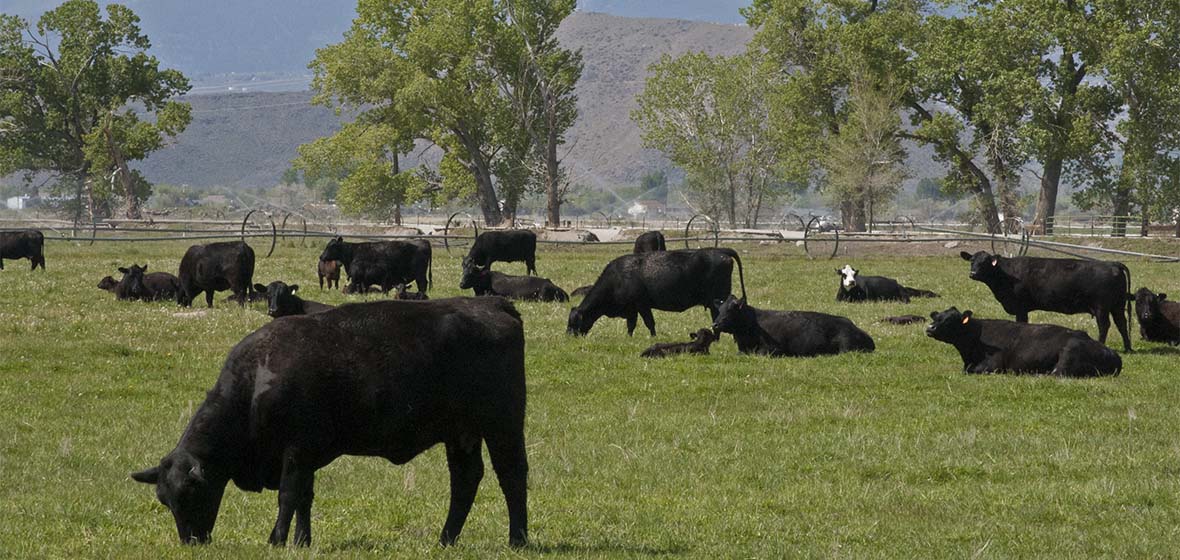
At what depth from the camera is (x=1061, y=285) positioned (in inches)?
883

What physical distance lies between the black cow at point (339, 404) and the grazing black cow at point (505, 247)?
31.5 m

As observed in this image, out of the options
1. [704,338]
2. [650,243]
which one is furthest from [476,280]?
[650,243]

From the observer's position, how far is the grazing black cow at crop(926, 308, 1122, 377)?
1820 cm

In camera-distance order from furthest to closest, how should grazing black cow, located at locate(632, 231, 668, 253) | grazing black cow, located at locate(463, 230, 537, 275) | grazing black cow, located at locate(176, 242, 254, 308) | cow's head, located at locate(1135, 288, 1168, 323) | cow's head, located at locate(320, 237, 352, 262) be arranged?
grazing black cow, located at locate(463, 230, 537, 275)
grazing black cow, located at locate(632, 231, 668, 253)
cow's head, located at locate(320, 237, 352, 262)
grazing black cow, located at locate(176, 242, 254, 308)
cow's head, located at locate(1135, 288, 1168, 323)

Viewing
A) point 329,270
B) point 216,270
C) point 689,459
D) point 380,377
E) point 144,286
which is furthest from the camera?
point 329,270

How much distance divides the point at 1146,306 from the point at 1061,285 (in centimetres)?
140

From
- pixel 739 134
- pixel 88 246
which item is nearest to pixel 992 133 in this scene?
pixel 739 134

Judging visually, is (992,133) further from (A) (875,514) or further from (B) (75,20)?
(A) (875,514)

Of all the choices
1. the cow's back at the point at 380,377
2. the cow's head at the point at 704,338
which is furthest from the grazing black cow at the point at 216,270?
the cow's back at the point at 380,377

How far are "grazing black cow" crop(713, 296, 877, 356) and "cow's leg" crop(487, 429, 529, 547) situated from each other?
11.6 metres

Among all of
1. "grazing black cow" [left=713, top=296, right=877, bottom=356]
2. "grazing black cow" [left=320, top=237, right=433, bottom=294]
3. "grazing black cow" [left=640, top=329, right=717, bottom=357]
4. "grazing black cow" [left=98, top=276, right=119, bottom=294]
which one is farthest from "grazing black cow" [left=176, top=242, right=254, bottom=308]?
"grazing black cow" [left=713, top=296, right=877, bottom=356]

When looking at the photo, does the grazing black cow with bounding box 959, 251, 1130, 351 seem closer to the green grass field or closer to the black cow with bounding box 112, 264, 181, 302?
the green grass field

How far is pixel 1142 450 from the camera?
13516mm

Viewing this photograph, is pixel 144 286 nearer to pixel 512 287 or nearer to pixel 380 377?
pixel 512 287
